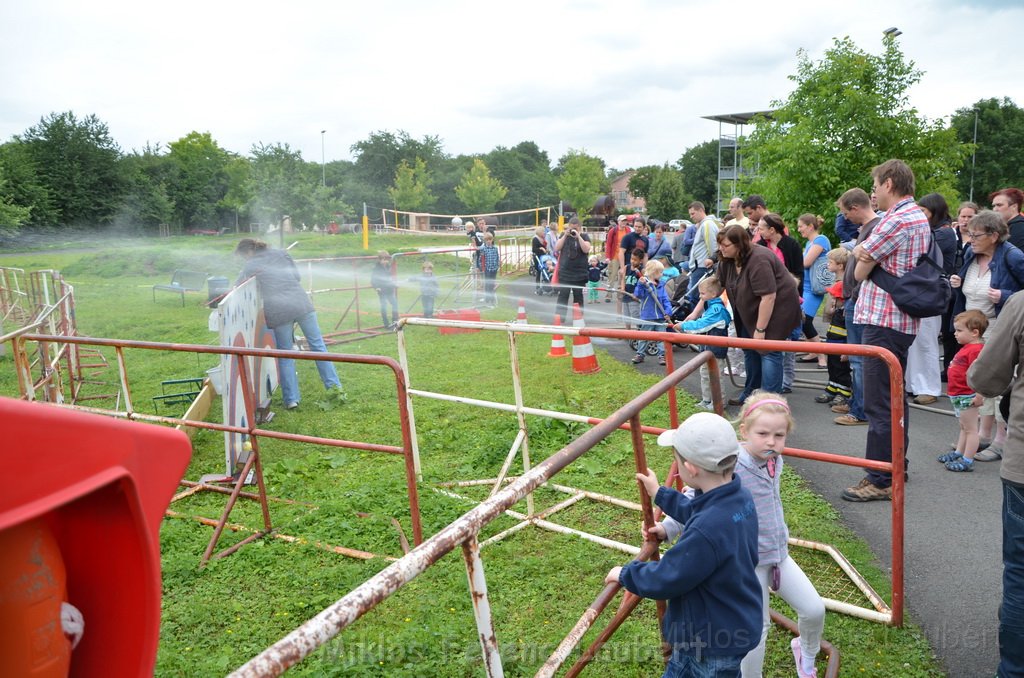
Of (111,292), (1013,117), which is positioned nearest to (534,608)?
(111,292)

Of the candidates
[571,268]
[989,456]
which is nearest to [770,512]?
[989,456]

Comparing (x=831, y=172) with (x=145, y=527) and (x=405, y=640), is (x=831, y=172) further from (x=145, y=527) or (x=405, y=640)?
(x=145, y=527)

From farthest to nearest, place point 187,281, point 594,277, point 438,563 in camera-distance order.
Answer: point 187,281
point 594,277
point 438,563

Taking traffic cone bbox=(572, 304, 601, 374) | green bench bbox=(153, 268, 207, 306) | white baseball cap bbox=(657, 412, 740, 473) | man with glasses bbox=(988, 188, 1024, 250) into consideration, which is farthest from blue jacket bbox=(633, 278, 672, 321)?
green bench bbox=(153, 268, 207, 306)

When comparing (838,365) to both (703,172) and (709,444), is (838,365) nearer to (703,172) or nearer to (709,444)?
(709,444)

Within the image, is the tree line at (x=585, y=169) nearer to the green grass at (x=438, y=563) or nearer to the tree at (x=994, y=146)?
the tree at (x=994, y=146)

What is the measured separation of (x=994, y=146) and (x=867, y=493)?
62.1 meters

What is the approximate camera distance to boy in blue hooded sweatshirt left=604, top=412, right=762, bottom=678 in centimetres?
209

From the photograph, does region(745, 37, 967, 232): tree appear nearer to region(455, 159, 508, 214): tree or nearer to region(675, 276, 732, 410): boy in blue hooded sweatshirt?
region(675, 276, 732, 410): boy in blue hooded sweatshirt

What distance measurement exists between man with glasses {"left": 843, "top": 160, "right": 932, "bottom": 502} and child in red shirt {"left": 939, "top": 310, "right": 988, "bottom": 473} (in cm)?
69

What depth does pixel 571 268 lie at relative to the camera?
431 inches

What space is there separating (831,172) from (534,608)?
12.2 metres

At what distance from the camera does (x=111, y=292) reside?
69.4ft

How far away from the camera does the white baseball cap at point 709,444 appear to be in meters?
2.19
